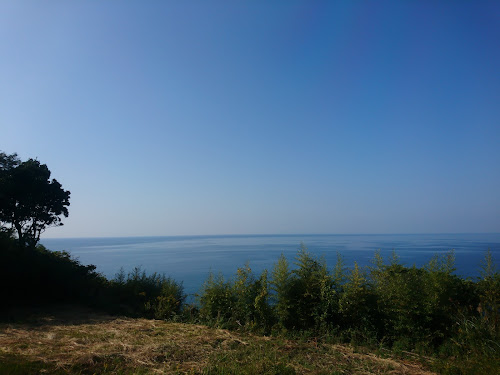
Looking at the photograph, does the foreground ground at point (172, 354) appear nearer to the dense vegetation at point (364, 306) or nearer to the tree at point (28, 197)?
the dense vegetation at point (364, 306)

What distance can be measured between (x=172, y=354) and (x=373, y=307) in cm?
430

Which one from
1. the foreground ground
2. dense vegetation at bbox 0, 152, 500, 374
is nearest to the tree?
dense vegetation at bbox 0, 152, 500, 374

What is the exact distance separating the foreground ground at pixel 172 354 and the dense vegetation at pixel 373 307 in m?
0.65

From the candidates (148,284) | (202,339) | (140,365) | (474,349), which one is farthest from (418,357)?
(148,284)

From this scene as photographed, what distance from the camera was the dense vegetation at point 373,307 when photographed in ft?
17.0

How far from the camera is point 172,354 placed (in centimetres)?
477

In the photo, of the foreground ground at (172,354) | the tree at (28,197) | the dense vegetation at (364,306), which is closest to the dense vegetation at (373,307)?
Result: the dense vegetation at (364,306)

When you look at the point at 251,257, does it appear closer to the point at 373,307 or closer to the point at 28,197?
the point at 28,197

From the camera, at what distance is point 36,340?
18.4 feet

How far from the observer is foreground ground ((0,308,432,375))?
13.3ft

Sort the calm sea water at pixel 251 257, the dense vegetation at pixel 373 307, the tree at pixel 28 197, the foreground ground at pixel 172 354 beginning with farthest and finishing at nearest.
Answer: the calm sea water at pixel 251 257
the tree at pixel 28 197
the dense vegetation at pixel 373 307
the foreground ground at pixel 172 354

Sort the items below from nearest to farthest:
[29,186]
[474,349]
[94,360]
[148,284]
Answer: [94,360]
[474,349]
[148,284]
[29,186]

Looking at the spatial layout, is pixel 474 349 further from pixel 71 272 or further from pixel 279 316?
pixel 71 272

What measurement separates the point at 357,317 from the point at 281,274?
189cm
